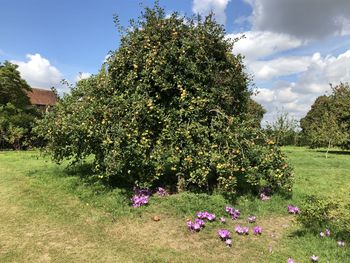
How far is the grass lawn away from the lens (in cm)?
612

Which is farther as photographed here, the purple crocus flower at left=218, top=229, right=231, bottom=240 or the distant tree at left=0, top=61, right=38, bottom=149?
the distant tree at left=0, top=61, right=38, bottom=149

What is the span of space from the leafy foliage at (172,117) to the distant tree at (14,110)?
21.1 metres

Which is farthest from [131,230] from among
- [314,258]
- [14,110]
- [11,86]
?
[11,86]

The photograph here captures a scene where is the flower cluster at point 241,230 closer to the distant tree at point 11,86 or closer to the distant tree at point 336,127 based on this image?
the distant tree at point 336,127

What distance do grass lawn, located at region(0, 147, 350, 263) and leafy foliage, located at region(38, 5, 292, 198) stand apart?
0.63m

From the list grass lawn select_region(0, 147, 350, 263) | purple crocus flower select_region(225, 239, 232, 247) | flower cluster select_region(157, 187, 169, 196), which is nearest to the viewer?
grass lawn select_region(0, 147, 350, 263)

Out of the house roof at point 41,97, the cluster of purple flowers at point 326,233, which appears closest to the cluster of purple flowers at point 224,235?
the cluster of purple flowers at point 326,233

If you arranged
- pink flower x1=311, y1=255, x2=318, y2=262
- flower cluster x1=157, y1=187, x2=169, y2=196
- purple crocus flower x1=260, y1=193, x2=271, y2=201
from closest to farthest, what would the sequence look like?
pink flower x1=311, y1=255, x2=318, y2=262
purple crocus flower x1=260, y1=193, x2=271, y2=201
flower cluster x1=157, y1=187, x2=169, y2=196

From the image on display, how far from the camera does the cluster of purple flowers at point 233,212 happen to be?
775 centimetres

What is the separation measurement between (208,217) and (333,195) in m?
4.84

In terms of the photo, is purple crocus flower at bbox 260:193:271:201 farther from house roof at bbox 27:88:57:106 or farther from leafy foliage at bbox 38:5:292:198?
house roof at bbox 27:88:57:106

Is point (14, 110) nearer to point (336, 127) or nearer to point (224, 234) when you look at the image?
point (336, 127)

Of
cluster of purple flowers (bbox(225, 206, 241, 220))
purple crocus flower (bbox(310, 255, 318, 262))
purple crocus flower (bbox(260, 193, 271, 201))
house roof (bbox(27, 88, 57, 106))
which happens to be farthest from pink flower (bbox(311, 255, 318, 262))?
house roof (bbox(27, 88, 57, 106))

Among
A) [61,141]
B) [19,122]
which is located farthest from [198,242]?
[19,122]
